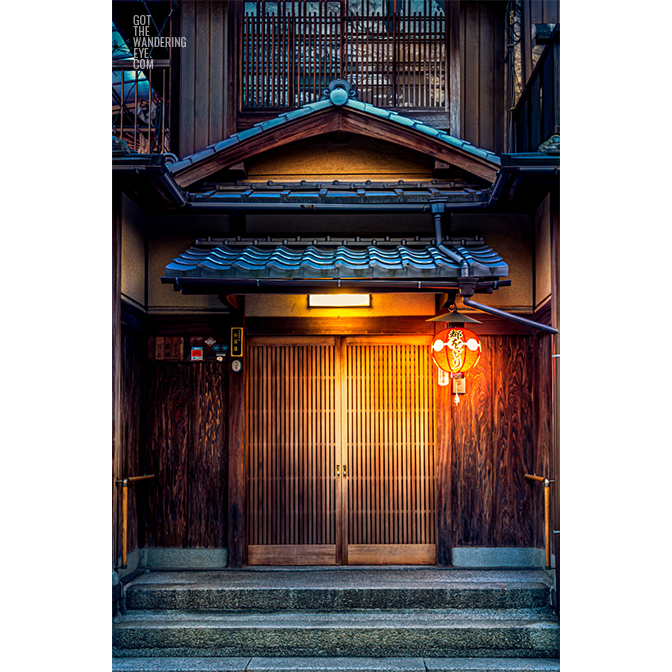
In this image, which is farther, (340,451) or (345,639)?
(340,451)

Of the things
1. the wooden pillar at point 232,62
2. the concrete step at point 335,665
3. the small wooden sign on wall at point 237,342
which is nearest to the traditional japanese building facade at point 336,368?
the small wooden sign on wall at point 237,342

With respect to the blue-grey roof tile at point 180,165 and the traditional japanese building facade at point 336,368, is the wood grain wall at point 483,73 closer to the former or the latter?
the traditional japanese building facade at point 336,368

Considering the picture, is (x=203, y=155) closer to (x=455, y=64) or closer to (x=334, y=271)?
(x=334, y=271)

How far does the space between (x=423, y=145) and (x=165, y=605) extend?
6.71 m

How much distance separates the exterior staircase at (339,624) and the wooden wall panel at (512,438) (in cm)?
71

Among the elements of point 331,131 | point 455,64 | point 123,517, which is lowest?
point 123,517

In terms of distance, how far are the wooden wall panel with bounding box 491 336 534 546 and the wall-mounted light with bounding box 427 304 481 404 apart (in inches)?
50.9

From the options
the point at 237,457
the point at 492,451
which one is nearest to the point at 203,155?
the point at 237,457

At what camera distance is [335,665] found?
21.3 feet

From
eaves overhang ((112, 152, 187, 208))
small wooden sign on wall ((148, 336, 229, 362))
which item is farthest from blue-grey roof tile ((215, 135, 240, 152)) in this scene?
small wooden sign on wall ((148, 336, 229, 362))

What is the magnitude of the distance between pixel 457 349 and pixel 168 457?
4.24 m

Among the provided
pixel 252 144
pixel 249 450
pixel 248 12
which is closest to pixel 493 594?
pixel 249 450

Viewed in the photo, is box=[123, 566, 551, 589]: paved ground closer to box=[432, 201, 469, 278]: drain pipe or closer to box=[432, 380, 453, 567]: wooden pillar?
box=[432, 380, 453, 567]: wooden pillar

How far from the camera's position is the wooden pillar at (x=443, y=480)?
829 centimetres
